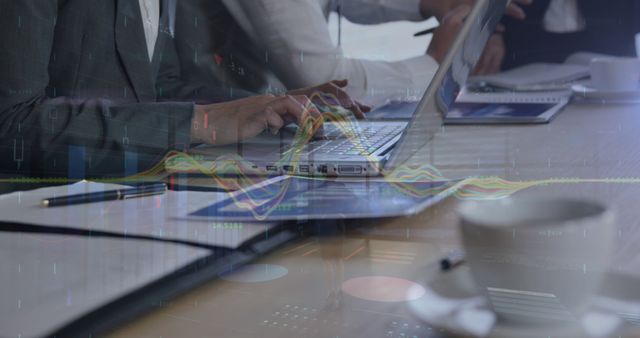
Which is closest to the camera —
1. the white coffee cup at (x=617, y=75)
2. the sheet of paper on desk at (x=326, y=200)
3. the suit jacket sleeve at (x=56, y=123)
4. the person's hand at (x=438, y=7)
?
the sheet of paper on desk at (x=326, y=200)

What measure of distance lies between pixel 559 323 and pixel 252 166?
0.70ft

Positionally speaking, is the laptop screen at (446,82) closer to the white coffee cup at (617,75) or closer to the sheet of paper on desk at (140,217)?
the sheet of paper on desk at (140,217)

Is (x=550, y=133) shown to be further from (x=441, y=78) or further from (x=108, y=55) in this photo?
(x=108, y=55)

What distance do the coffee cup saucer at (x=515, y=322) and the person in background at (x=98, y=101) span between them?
0.22 meters

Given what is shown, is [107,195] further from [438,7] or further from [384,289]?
[438,7]

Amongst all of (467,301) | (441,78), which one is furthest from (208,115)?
(467,301)

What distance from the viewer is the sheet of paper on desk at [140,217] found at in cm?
21

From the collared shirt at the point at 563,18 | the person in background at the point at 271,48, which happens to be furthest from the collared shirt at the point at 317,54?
the collared shirt at the point at 563,18

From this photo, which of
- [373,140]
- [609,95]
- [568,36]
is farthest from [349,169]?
[568,36]

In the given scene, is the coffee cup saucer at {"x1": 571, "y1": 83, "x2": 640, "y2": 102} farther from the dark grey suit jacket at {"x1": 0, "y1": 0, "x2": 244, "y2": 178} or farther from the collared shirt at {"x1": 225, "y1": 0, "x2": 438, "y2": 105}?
the dark grey suit jacket at {"x1": 0, "y1": 0, "x2": 244, "y2": 178}

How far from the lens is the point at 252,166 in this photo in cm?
33

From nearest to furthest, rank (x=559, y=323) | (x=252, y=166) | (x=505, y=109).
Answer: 1. (x=559, y=323)
2. (x=252, y=166)
3. (x=505, y=109)

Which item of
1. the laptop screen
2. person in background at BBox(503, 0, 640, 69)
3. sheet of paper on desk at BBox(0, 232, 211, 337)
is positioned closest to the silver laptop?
the laptop screen

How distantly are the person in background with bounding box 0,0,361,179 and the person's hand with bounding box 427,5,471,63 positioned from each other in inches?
4.0
